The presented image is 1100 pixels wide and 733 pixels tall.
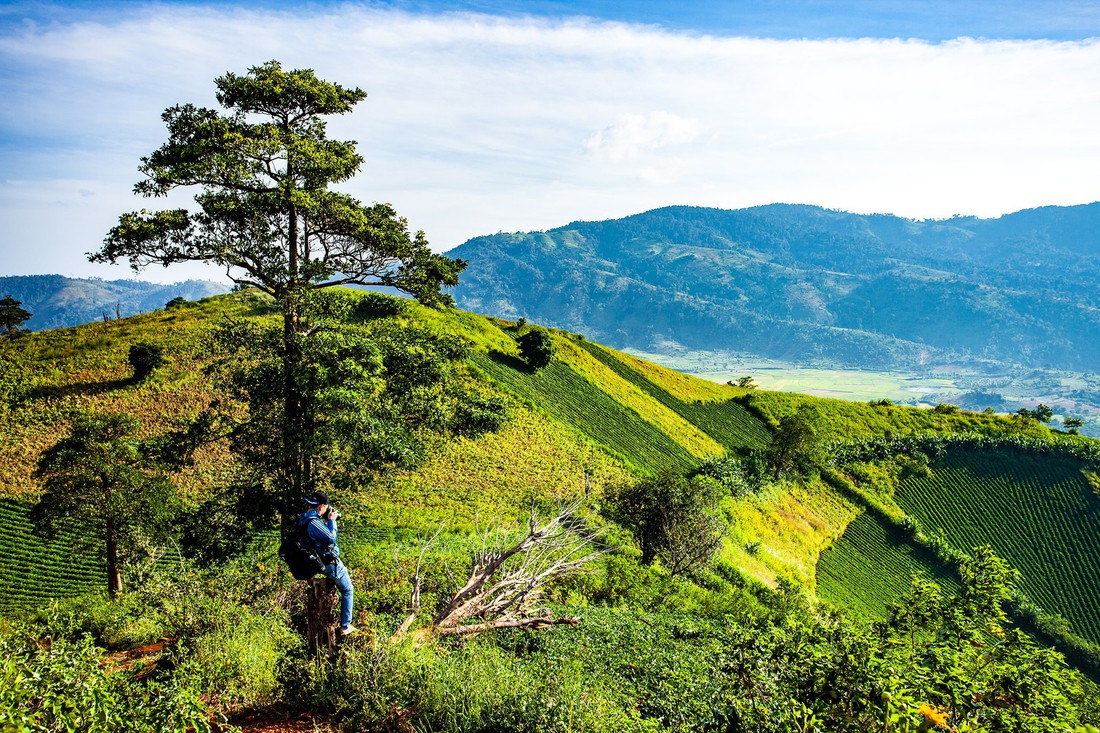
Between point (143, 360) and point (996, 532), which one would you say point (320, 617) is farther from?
point (996, 532)

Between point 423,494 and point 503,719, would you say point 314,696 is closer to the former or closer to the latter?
point 503,719

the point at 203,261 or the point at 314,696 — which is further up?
the point at 203,261

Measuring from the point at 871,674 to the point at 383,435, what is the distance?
402 inches

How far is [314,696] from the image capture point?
8.30 meters

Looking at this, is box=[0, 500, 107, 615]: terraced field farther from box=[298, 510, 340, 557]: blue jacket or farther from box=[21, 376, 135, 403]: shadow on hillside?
box=[298, 510, 340, 557]: blue jacket

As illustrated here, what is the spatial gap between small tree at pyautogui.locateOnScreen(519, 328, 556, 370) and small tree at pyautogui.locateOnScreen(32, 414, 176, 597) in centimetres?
4132

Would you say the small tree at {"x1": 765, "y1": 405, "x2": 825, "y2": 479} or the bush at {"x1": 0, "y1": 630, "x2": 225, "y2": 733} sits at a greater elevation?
the bush at {"x1": 0, "y1": 630, "x2": 225, "y2": 733}

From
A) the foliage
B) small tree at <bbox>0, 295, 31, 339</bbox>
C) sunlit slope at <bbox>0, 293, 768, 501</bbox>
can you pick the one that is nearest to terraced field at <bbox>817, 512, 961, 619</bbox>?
the foliage

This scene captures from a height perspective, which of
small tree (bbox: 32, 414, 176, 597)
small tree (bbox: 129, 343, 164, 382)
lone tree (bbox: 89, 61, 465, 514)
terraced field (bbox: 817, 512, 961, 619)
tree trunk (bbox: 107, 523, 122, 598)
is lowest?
terraced field (bbox: 817, 512, 961, 619)

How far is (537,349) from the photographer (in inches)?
2427

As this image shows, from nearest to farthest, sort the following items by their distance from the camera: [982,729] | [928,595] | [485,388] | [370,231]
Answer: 1. [982,729]
2. [928,595]
3. [370,231]
4. [485,388]

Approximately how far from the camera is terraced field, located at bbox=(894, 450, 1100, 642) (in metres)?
48.4

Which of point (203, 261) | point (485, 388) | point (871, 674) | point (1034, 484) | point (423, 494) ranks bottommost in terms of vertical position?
point (1034, 484)

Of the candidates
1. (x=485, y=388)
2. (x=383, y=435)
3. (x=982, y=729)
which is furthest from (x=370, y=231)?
(x=485, y=388)
